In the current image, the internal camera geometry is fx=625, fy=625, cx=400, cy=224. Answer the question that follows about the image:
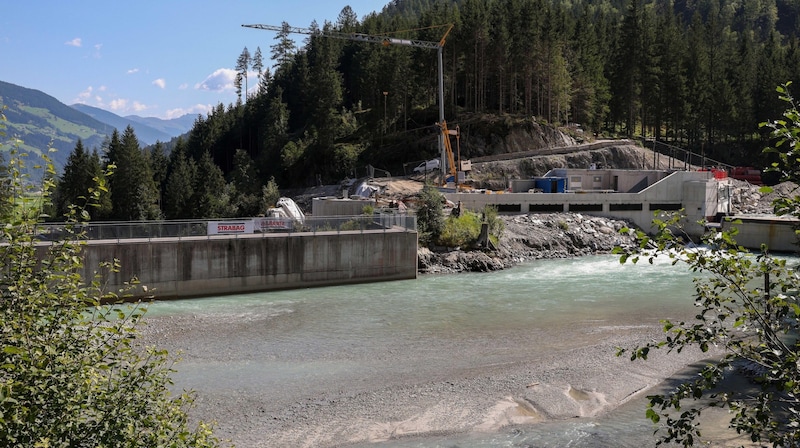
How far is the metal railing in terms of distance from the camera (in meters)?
30.2

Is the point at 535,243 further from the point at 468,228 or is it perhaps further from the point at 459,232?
the point at 459,232

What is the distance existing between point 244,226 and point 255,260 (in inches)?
77.0

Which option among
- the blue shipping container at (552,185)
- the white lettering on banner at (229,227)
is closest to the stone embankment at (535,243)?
the blue shipping container at (552,185)

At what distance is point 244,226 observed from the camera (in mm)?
33438

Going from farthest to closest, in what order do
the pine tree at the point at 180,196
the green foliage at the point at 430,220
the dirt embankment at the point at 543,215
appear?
the pine tree at the point at 180,196 < the green foliage at the point at 430,220 < the dirt embankment at the point at 543,215

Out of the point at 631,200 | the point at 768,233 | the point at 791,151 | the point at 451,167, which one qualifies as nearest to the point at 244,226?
the point at 791,151

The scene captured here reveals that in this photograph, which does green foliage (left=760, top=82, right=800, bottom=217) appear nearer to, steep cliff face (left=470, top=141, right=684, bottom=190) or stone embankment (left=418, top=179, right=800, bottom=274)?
stone embankment (left=418, top=179, right=800, bottom=274)

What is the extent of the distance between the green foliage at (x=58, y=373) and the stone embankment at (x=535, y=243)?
105 feet

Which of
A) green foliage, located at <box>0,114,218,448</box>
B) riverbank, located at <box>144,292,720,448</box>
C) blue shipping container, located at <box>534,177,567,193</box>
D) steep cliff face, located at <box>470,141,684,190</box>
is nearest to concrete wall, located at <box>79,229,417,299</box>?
riverbank, located at <box>144,292,720,448</box>

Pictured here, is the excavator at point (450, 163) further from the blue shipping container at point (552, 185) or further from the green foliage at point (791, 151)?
the green foliage at point (791, 151)

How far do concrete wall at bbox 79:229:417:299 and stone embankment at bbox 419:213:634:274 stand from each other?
2934 mm

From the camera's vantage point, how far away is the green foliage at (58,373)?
543 centimetres

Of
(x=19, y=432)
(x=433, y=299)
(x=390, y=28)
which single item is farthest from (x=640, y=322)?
(x=390, y=28)

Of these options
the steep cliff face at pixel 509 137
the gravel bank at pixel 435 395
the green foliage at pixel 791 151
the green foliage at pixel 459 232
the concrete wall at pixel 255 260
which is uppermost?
the steep cliff face at pixel 509 137
